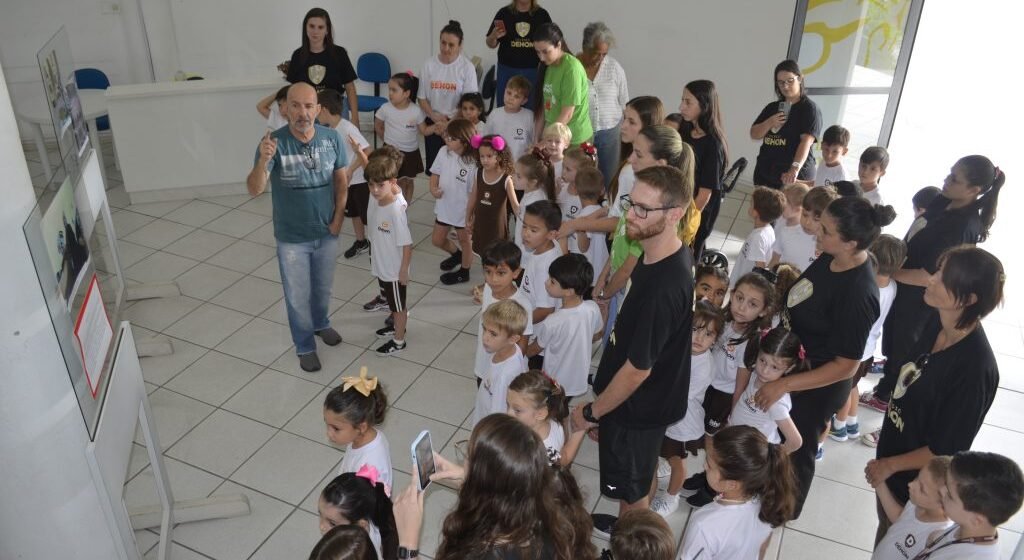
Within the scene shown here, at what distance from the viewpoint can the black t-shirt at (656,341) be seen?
2582 mm

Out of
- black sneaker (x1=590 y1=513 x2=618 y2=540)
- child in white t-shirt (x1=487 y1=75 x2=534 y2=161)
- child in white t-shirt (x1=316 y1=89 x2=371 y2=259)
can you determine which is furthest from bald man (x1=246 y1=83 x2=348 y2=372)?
black sneaker (x1=590 y1=513 x2=618 y2=540)

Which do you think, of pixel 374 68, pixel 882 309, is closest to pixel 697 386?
pixel 882 309

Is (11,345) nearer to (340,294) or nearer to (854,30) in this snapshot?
(340,294)

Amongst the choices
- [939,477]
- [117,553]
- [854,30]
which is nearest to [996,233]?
[854,30]

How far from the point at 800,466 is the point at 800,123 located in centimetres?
292

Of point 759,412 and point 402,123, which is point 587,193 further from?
point 402,123

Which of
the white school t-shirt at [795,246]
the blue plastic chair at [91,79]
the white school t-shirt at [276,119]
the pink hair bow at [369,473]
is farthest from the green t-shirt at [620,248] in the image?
the blue plastic chair at [91,79]

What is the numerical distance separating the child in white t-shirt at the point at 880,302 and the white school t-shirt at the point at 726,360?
654 millimetres

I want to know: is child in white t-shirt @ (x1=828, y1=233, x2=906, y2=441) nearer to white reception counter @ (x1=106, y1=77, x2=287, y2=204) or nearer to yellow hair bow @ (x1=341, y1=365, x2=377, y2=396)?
yellow hair bow @ (x1=341, y1=365, x2=377, y2=396)

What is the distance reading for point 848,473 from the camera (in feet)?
13.0

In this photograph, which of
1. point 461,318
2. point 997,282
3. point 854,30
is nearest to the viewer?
point 997,282

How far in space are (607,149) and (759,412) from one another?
3641mm

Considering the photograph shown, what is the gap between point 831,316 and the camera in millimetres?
2973

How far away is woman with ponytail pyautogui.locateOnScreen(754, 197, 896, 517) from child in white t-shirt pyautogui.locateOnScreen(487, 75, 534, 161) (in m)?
3.15
